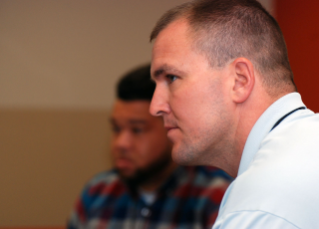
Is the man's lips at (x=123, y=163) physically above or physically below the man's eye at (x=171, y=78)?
below

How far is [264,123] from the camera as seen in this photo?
83 cm

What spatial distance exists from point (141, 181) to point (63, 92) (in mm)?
940

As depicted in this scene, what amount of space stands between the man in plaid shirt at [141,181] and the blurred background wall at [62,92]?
1.43 ft

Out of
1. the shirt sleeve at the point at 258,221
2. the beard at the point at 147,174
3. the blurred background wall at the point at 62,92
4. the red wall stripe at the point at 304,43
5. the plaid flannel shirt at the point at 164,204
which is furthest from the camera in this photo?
the blurred background wall at the point at 62,92

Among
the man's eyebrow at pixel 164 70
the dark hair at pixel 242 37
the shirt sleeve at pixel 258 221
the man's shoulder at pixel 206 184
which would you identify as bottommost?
the man's shoulder at pixel 206 184

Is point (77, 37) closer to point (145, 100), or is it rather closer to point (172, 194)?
point (145, 100)

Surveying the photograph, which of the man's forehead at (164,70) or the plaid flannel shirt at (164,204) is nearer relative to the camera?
the man's forehead at (164,70)

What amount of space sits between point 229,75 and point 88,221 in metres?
1.23

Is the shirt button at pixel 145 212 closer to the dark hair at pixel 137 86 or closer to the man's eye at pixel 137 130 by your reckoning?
the man's eye at pixel 137 130

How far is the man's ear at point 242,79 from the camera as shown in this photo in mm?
883

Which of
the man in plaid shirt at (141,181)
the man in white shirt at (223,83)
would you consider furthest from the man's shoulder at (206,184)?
the man in white shirt at (223,83)

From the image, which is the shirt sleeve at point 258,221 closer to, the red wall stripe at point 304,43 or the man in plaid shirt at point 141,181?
the red wall stripe at point 304,43

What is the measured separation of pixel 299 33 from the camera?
0.98 metres

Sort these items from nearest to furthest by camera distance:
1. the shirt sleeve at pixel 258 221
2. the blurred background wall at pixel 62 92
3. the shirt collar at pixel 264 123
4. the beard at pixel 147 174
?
1. the shirt sleeve at pixel 258 221
2. the shirt collar at pixel 264 123
3. the beard at pixel 147 174
4. the blurred background wall at pixel 62 92
